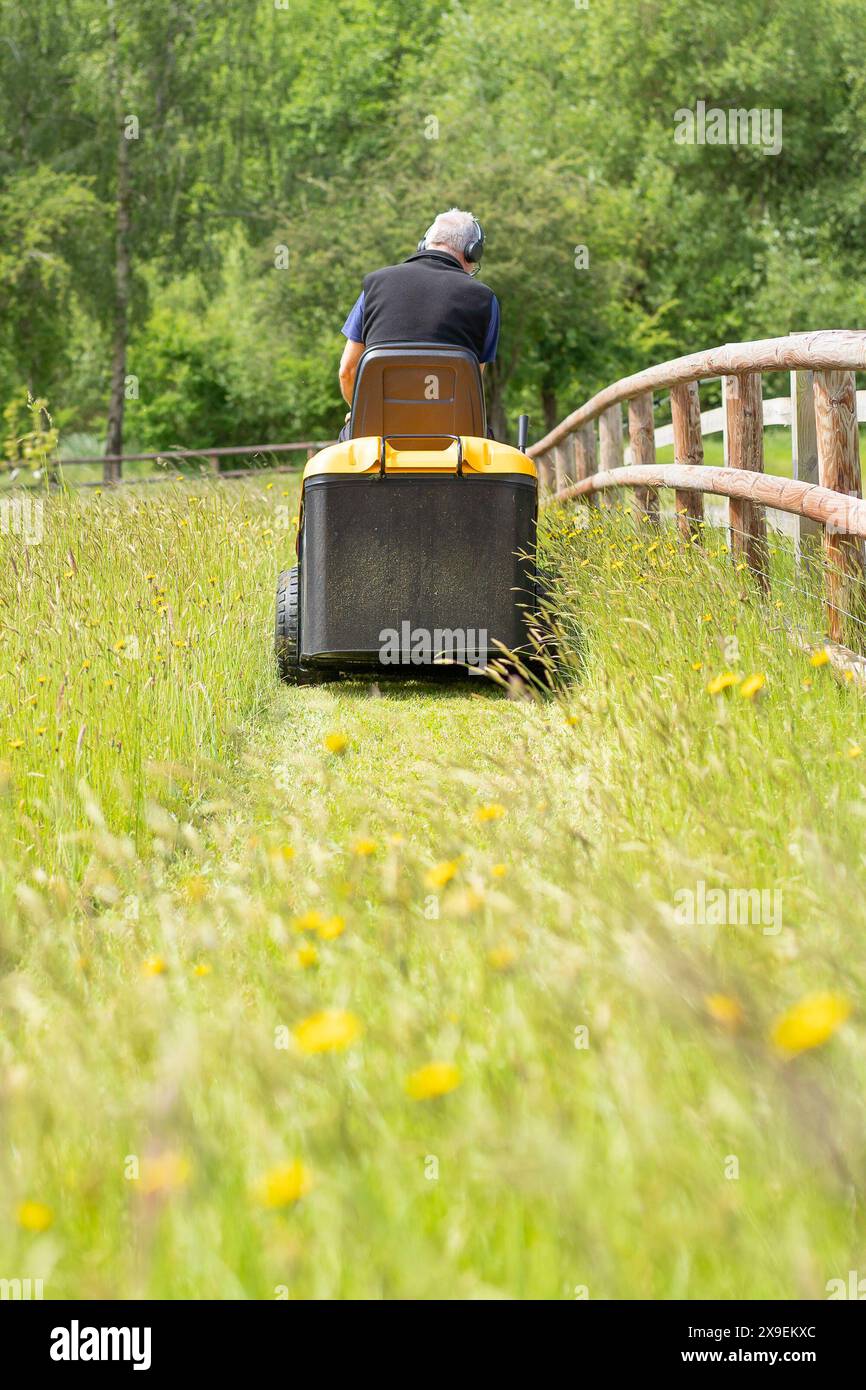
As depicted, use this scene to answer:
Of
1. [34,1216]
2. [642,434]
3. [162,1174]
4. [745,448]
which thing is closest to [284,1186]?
[162,1174]

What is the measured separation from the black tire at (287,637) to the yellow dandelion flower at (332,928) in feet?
12.1

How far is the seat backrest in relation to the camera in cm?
555

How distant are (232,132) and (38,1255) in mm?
32132

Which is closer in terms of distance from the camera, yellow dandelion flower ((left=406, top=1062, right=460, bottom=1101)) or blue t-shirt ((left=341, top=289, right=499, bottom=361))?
yellow dandelion flower ((left=406, top=1062, right=460, bottom=1101))

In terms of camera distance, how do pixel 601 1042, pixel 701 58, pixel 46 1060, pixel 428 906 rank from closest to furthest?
pixel 601 1042
pixel 46 1060
pixel 428 906
pixel 701 58

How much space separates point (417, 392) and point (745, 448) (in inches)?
51.8

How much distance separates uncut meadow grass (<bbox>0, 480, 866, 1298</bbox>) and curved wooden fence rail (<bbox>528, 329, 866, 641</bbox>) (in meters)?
0.52

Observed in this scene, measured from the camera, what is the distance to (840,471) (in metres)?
4.42

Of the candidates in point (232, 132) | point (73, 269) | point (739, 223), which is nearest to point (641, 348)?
point (739, 223)

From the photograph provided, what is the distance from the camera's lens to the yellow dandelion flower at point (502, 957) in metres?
1.93

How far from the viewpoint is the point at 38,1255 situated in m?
1.41

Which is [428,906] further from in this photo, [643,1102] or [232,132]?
[232,132]

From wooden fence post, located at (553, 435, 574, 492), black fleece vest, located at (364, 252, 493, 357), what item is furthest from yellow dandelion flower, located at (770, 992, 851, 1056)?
wooden fence post, located at (553, 435, 574, 492)

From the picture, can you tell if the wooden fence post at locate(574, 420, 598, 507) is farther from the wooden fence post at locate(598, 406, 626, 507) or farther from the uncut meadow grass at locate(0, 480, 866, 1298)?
the uncut meadow grass at locate(0, 480, 866, 1298)
